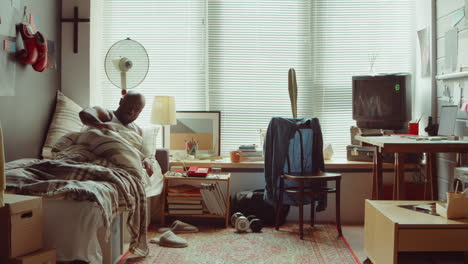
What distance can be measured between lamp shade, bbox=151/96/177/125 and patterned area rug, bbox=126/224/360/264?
3.09ft

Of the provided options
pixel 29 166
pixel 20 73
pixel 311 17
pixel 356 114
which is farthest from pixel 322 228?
pixel 20 73

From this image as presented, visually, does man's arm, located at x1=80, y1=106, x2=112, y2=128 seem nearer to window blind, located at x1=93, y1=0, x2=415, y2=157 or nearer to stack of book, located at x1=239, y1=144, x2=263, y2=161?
window blind, located at x1=93, y1=0, x2=415, y2=157

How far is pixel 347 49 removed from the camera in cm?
475

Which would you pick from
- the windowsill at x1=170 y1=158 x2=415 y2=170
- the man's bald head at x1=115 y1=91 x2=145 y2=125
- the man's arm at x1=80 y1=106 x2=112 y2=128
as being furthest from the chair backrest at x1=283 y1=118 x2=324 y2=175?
the man's arm at x1=80 y1=106 x2=112 y2=128

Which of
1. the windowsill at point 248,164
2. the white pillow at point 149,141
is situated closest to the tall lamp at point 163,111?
the white pillow at point 149,141

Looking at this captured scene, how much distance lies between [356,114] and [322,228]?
1053 millimetres

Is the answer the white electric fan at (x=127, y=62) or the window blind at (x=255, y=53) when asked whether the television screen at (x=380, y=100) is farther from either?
the white electric fan at (x=127, y=62)

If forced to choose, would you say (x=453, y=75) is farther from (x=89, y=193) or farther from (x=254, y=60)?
(x=89, y=193)

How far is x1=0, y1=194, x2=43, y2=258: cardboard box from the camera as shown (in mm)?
2141

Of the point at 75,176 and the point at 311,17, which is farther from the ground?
the point at 311,17

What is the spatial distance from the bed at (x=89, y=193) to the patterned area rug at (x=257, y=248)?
307mm

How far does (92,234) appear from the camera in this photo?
2420mm

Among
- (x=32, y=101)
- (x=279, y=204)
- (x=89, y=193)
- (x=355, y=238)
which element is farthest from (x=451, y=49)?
(x=32, y=101)

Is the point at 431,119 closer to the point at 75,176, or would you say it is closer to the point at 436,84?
the point at 436,84
